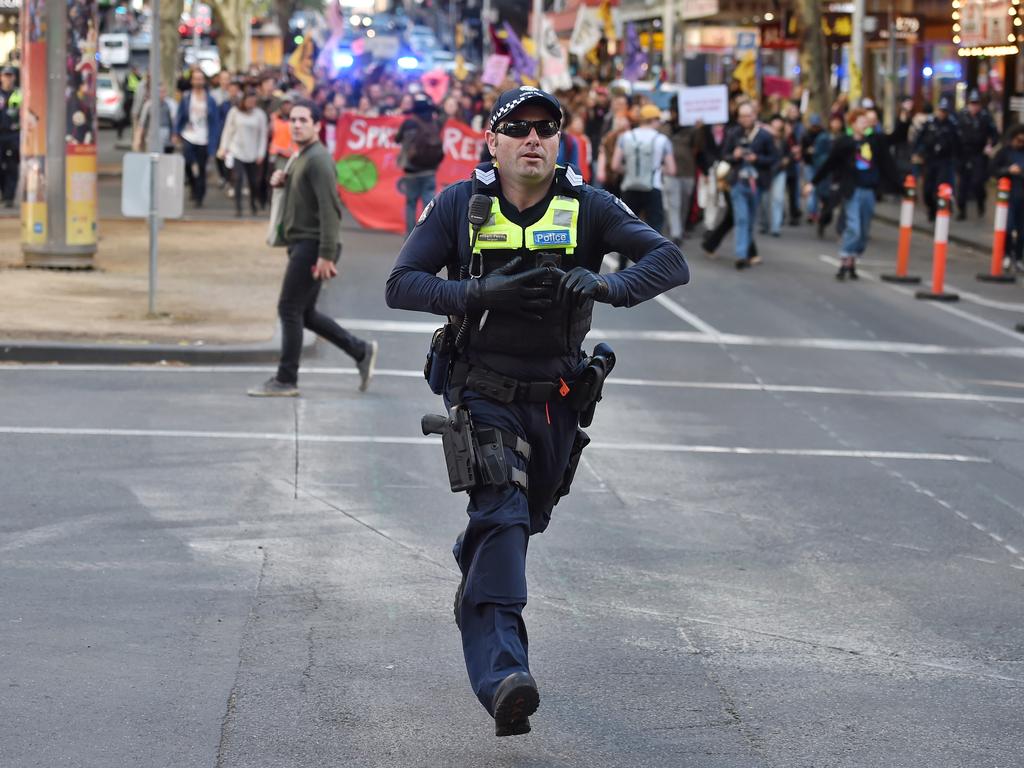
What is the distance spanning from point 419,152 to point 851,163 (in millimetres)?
5049

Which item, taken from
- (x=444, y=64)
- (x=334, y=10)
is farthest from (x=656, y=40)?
(x=334, y=10)

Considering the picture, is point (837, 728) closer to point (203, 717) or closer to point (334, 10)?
point (203, 717)

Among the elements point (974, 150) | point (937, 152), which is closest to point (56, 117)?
point (937, 152)

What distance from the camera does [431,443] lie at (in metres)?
10.4

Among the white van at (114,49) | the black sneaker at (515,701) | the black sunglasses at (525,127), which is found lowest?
the black sneaker at (515,701)

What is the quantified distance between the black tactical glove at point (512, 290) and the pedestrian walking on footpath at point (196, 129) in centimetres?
2290

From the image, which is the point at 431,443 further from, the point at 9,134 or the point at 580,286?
the point at 9,134

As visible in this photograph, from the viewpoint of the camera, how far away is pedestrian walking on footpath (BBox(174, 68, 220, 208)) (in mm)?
27688

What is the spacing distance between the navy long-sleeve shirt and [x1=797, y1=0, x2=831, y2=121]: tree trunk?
36.1m

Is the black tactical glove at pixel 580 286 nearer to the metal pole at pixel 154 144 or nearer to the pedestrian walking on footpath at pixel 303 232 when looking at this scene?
the pedestrian walking on footpath at pixel 303 232

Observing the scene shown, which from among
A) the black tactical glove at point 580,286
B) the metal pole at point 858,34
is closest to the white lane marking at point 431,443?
the black tactical glove at point 580,286

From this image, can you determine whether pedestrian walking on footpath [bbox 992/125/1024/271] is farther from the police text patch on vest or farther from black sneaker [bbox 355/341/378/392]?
the police text patch on vest

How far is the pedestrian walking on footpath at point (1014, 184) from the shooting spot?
72.9ft

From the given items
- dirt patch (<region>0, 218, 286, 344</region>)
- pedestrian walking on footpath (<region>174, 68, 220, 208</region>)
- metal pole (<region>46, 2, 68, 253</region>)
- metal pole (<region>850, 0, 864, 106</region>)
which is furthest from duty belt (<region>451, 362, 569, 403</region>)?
metal pole (<region>850, 0, 864, 106</region>)
